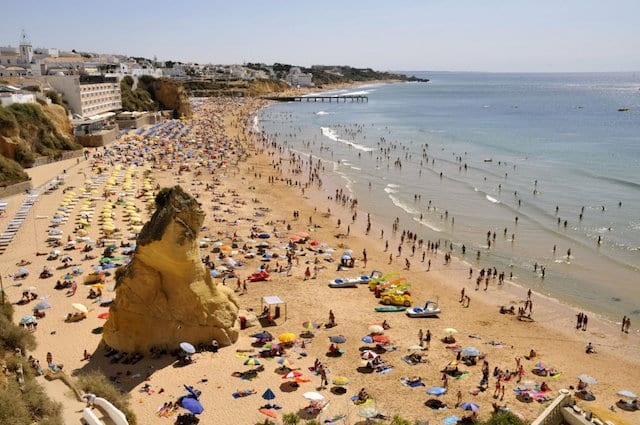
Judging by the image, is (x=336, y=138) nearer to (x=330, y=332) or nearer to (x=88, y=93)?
(x=88, y=93)

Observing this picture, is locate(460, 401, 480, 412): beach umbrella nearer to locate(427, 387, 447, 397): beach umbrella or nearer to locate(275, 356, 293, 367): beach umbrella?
locate(427, 387, 447, 397): beach umbrella

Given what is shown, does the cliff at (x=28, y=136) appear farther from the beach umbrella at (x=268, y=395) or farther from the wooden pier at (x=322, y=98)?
the wooden pier at (x=322, y=98)

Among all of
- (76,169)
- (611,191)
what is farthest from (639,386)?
(76,169)

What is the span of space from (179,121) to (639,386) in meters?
77.4

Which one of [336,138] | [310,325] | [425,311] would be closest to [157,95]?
[336,138]

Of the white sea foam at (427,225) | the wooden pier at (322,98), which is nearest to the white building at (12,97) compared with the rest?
the white sea foam at (427,225)

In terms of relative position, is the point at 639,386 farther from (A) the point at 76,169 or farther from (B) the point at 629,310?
(A) the point at 76,169

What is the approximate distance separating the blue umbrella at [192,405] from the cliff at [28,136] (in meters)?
29.6

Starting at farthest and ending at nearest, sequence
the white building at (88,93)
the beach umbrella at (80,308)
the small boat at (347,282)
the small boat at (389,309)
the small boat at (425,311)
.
A: the white building at (88,93)
the small boat at (347,282)
the small boat at (389,309)
the small boat at (425,311)
the beach umbrella at (80,308)

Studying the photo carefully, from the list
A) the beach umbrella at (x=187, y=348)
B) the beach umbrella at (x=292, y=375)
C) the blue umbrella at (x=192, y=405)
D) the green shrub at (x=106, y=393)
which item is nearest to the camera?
the green shrub at (x=106, y=393)

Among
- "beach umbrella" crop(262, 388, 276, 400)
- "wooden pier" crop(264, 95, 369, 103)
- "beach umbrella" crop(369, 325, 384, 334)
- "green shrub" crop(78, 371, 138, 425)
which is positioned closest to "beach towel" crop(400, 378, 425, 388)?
"beach umbrella" crop(369, 325, 384, 334)

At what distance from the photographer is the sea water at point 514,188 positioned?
27844 millimetres

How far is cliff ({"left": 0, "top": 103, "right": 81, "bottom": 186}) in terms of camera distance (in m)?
38.4

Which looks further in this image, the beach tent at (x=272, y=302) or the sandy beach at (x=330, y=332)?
the beach tent at (x=272, y=302)
